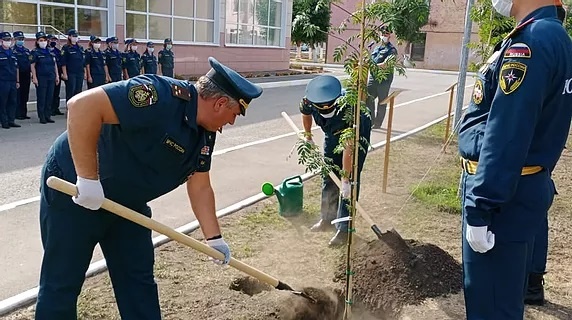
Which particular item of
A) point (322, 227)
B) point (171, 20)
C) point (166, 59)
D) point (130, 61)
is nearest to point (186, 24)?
point (171, 20)

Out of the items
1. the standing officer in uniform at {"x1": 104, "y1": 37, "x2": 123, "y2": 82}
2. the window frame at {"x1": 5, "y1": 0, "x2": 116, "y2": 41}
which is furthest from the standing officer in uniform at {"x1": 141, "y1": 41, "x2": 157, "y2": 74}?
the window frame at {"x1": 5, "y1": 0, "x2": 116, "y2": 41}

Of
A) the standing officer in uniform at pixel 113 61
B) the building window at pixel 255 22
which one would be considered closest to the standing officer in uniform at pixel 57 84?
the standing officer in uniform at pixel 113 61

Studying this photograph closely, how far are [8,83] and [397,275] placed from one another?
8633mm

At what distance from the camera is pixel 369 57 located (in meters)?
3.30

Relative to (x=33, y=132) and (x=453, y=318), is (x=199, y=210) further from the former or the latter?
(x=33, y=132)

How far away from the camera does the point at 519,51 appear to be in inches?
91.9

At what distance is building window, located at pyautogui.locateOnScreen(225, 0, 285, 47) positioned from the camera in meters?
23.4

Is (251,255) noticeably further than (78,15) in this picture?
No

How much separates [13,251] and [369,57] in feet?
10.6

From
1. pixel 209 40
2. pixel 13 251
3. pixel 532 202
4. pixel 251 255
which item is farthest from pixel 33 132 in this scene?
pixel 209 40

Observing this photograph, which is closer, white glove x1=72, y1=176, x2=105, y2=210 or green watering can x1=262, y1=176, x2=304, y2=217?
white glove x1=72, y1=176, x2=105, y2=210

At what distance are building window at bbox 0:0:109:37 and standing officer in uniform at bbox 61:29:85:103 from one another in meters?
3.89

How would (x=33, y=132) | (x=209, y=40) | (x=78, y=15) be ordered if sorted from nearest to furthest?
(x=33, y=132), (x=78, y=15), (x=209, y=40)

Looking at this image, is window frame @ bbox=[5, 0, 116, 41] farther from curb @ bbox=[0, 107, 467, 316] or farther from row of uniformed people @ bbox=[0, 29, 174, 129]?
curb @ bbox=[0, 107, 467, 316]
